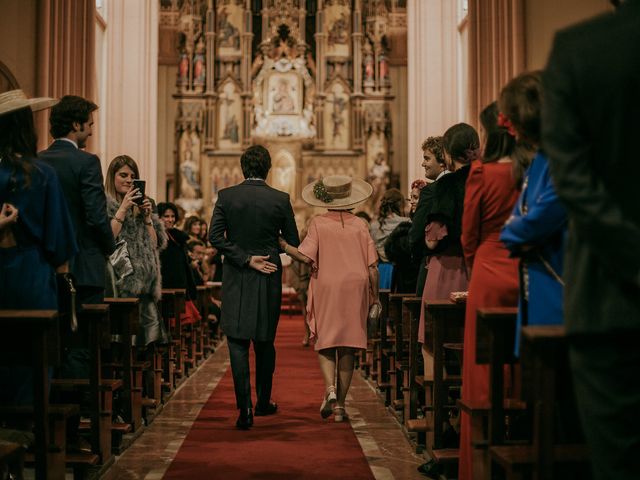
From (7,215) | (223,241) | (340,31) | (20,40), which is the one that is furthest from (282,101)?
(7,215)

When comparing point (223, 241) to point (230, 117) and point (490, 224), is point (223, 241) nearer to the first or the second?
point (490, 224)

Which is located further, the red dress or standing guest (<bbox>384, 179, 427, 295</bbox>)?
standing guest (<bbox>384, 179, 427, 295</bbox>)

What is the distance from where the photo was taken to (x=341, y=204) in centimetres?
690

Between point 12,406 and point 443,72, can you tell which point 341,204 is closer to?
point 12,406

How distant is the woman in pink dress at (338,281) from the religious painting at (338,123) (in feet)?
60.8

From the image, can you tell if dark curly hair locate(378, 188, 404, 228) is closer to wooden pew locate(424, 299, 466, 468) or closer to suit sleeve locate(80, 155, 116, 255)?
wooden pew locate(424, 299, 466, 468)

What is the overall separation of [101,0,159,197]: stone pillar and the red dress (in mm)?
13040

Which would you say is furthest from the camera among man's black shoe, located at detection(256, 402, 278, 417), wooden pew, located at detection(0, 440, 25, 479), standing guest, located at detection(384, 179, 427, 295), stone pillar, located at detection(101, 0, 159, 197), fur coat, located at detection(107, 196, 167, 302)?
stone pillar, located at detection(101, 0, 159, 197)

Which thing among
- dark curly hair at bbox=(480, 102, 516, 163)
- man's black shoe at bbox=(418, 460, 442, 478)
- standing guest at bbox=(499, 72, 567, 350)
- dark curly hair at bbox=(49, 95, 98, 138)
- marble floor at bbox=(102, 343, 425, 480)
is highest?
dark curly hair at bbox=(49, 95, 98, 138)

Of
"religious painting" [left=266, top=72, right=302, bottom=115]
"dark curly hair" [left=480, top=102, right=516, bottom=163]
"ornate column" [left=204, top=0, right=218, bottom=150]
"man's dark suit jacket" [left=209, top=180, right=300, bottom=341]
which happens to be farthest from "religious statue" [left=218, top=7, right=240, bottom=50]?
"dark curly hair" [left=480, top=102, right=516, bottom=163]

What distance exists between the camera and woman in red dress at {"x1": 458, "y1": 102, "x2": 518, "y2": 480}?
13.4 feet

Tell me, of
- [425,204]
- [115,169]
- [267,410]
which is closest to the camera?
[425,204]

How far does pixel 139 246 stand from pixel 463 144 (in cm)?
265

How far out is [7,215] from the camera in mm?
3920
